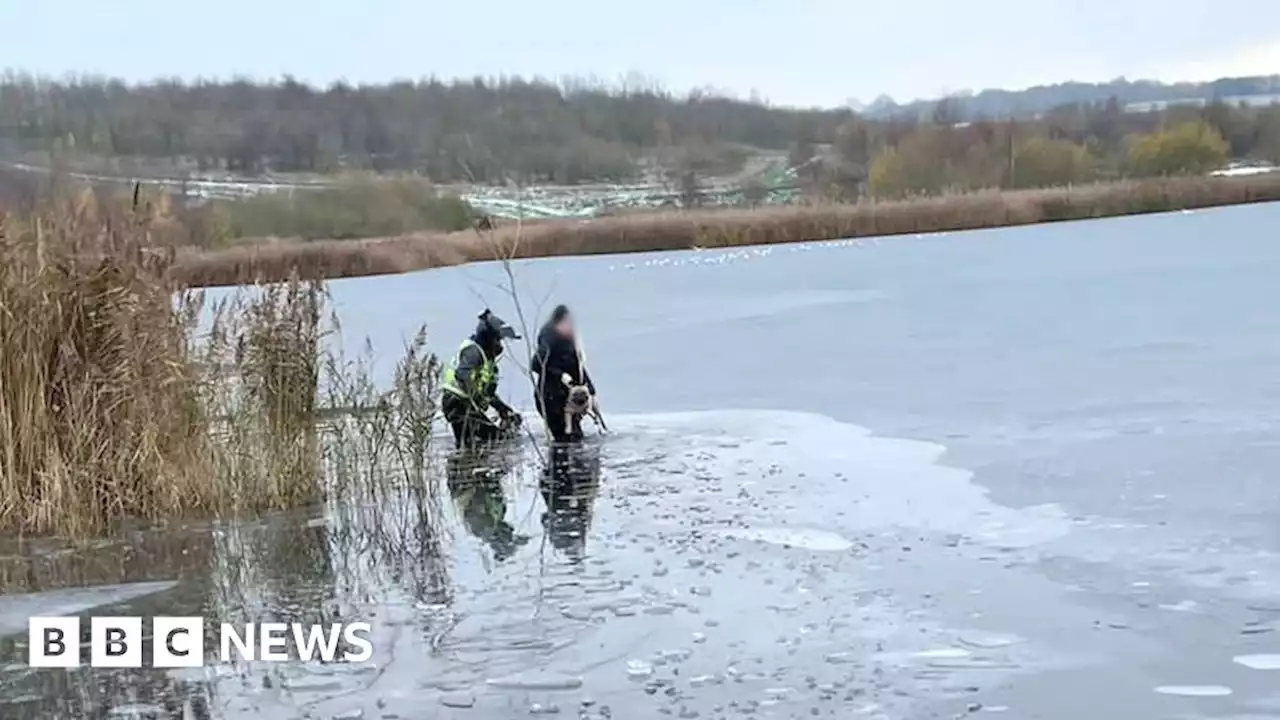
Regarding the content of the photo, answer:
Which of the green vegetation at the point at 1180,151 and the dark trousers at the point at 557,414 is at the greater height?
the green vegetation at the point at 1180,151

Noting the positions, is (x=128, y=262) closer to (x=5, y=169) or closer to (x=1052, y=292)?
(x=5, y=169)

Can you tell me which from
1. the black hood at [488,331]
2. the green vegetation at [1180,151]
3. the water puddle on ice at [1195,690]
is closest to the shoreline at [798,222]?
the green vegetation at [1180,151]

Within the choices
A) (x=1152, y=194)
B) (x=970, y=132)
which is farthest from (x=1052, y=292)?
(x=970, y=132)

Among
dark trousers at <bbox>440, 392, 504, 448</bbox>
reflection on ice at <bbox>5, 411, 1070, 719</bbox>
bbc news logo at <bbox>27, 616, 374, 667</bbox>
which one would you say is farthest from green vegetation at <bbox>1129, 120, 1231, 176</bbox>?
bbc news logo at <bbox>27, 616, 374, 667</bbox>

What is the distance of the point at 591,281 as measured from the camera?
846 inches

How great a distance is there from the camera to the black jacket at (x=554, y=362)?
9234 mm

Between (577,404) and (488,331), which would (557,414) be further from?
(488,331)

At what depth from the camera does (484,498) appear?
791 centimetres

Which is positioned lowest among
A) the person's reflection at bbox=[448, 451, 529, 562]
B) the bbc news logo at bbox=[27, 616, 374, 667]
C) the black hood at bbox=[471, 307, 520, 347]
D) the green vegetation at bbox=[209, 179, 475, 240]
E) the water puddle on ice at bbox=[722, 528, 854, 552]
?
the person's reflection at bbox=[448, 451, 529, 562]

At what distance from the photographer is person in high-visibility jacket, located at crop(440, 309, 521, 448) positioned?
9086mm

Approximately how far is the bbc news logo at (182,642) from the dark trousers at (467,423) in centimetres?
388

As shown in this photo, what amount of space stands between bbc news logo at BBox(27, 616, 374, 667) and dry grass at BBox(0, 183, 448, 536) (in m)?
1.39

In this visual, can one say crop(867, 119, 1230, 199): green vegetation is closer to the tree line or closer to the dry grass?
the tree line

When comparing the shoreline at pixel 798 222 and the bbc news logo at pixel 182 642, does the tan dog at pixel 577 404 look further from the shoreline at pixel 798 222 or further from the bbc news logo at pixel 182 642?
the shoreline at pixel 798 222
